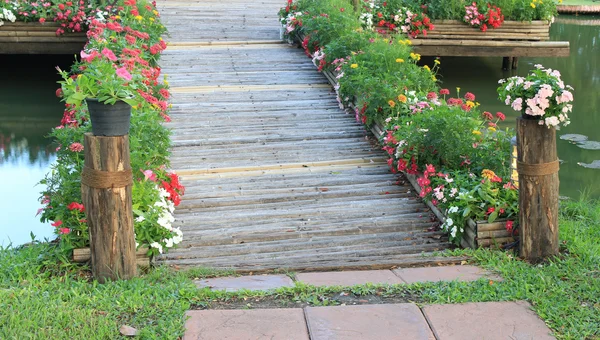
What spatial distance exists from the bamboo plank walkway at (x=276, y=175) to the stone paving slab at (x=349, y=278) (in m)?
0.16

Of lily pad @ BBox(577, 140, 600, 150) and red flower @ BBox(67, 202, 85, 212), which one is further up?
red flower @ BBox(67, 202, 85, 212)

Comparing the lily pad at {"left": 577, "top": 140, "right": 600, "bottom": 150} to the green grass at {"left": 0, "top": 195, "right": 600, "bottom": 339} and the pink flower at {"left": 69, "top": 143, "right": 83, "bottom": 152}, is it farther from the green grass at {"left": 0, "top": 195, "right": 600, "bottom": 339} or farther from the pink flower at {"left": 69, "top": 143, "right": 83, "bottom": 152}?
the pink flower at {"left": 69, "top": 143, "right": 83, "bottom": 152}

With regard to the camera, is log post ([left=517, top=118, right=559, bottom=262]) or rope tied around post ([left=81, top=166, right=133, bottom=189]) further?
log post ([left=517, top=118, right=559, bottom=262])

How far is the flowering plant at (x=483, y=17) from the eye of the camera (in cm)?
1067

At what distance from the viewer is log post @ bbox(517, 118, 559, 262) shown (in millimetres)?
4492

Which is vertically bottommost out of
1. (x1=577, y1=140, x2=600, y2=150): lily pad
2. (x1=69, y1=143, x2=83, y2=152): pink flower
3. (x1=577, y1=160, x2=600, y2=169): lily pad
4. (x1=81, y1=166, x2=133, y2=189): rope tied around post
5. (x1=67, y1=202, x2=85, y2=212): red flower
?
(x1=577, y1=160, x2=600, y2=169): lily pad

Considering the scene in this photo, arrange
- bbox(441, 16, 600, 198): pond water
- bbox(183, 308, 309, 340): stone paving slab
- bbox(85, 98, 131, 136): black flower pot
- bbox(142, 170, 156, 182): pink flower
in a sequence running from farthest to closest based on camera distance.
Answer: bbox(441, 16, 600, 198): pond water, bbox(142, 170, 156, 182): pink flower, bbox(85, 98, 131, 136): black flower pot, bbox(183, 308, 309, 340): stone paving slab

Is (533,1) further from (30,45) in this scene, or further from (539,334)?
(539,334)

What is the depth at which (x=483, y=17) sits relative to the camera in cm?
1070

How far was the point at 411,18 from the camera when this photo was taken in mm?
10602

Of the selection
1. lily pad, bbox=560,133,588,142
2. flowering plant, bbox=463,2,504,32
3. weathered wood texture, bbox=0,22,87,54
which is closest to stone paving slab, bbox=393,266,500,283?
lily pad, bbox=560,133,588,142

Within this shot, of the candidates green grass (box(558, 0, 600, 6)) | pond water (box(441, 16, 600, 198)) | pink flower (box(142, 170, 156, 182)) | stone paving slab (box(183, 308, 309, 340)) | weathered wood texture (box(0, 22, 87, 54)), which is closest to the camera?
stone paving slab (box(183, 308, 309, 340))

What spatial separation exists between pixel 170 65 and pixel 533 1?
499 cm

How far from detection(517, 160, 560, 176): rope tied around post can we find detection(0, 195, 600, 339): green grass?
1.58 feet
